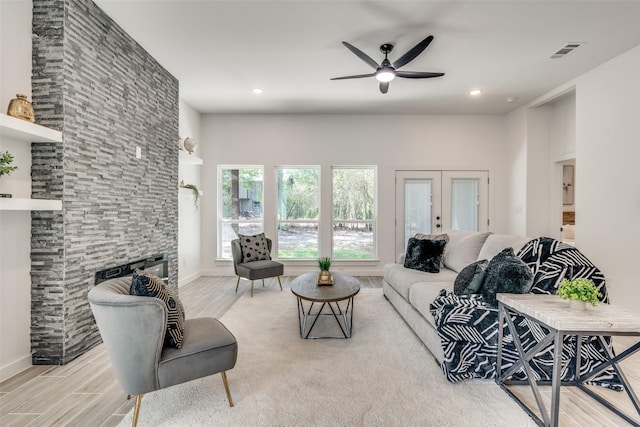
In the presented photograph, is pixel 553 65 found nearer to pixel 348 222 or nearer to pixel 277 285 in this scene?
pixel 348 222

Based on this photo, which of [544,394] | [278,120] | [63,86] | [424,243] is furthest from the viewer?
[278,120]

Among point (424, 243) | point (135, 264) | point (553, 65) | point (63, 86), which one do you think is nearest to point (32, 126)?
point (63, 86)

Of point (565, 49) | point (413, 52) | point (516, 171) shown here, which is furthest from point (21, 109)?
point (516, 171)

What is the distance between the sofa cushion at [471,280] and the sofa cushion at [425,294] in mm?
247

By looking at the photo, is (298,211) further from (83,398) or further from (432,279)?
(83,398)

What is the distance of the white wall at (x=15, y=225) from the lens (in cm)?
211

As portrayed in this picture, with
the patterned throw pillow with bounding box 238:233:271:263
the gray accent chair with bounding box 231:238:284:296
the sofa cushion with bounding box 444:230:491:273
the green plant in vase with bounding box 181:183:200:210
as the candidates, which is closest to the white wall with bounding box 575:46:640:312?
the sofa cushion with bounding box 444:230:491:273

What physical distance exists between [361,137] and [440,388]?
14.5 feet

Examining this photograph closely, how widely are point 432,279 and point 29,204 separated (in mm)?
3469

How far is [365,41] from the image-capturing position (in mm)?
3111

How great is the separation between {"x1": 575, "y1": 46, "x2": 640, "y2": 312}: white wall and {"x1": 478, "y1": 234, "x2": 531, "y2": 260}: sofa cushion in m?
1.57

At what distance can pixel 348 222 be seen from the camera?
5.67 meters

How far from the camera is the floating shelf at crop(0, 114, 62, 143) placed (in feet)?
6.24

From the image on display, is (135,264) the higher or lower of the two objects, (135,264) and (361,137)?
the lower
